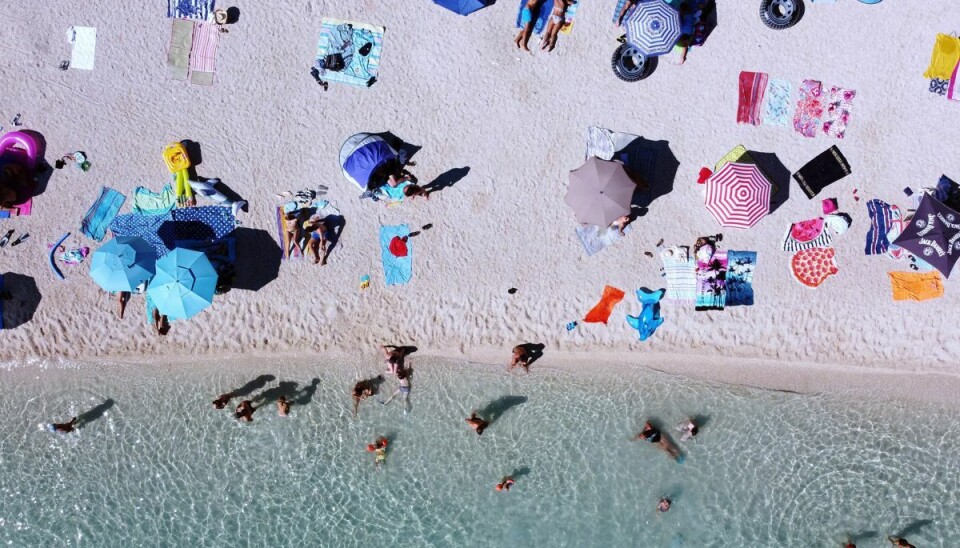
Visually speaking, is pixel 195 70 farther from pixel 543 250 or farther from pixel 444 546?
pixel 444 546

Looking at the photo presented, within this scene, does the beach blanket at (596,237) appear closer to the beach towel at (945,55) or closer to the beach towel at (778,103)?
the beach towel at (778,103)

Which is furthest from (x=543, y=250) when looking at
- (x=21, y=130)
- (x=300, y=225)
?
(x=21, y=130)

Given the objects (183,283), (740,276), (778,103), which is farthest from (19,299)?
(778,103)

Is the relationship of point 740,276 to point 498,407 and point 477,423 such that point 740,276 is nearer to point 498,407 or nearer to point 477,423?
point 498,407

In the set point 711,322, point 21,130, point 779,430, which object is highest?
point 21,130

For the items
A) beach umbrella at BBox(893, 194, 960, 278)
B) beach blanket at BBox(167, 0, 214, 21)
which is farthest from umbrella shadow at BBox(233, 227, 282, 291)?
beach umbrella at BBox(893, 194, 960, 278)

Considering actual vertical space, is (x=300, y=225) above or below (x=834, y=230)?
below

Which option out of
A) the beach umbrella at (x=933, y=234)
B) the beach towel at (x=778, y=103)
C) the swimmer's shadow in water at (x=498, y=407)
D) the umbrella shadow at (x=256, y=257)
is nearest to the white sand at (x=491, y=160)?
the umbrella shadow at (x=256, y=257)
